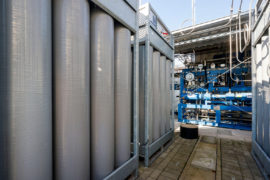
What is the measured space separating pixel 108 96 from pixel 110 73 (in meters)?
0.30

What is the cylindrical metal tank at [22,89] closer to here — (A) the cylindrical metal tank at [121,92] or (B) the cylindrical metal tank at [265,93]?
(A) the cylindrical metal tank at [121,92]

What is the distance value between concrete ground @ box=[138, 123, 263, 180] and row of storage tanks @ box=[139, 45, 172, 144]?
50cm

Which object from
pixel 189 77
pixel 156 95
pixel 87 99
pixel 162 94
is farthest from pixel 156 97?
pixel 189 77

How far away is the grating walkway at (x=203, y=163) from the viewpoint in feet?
6.82

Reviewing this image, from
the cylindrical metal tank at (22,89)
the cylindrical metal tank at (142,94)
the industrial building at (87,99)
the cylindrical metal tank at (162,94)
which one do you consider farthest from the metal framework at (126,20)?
the cylindrical metal tank at (162,94)

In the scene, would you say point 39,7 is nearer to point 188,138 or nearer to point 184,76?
point 188,138

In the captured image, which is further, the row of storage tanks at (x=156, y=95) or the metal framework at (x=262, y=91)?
the row of storage tanks at (x=156, y=95)

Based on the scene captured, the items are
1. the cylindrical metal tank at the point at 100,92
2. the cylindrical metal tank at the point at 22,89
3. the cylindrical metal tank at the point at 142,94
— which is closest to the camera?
the cylindrical metal tank at the point at 22,89

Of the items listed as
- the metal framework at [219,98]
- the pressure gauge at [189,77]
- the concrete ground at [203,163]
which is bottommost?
the concrete ground at [203,163]

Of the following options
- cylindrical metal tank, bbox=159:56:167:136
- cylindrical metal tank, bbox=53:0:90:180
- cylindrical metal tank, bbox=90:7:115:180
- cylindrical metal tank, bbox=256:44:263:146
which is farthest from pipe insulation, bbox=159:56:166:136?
cylindrical metal tank, bbox=53:0:90:180

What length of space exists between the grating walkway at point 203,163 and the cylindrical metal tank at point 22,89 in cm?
174

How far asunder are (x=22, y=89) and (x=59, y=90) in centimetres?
28

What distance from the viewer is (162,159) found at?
258 centimetres

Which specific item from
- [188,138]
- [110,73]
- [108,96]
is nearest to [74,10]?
[110,73]
